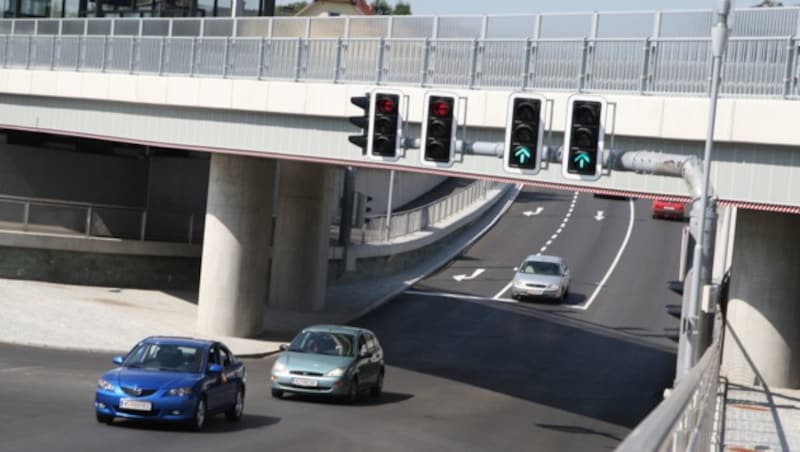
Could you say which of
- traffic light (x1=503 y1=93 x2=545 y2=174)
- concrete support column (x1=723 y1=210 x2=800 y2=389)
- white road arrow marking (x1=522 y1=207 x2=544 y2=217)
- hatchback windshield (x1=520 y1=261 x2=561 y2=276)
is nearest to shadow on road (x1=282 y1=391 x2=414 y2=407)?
concrete support column (x1=723 y1=210 x2=800 y2=389)

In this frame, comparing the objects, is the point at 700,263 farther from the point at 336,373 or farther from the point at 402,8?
the point at 402,8

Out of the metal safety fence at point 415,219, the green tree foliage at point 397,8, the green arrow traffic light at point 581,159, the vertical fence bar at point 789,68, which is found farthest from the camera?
the green tree foliage at point 397,8

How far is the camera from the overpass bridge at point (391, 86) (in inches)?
884

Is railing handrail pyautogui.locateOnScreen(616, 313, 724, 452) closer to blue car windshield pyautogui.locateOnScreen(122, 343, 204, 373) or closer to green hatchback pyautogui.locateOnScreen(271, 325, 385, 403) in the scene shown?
blue car windshield pyautogui.locateOnScreen(122, 343, 204, 373)

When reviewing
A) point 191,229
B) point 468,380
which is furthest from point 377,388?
point 191,229

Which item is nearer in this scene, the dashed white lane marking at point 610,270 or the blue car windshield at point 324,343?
the blue car windshield at point 324,343

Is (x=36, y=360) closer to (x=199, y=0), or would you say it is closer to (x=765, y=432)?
(x=765, y=432)

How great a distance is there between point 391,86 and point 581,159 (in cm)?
972

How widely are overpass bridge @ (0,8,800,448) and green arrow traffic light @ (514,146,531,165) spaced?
3756 millimetres

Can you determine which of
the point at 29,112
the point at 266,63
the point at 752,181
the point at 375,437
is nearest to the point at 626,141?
the point at 752,181

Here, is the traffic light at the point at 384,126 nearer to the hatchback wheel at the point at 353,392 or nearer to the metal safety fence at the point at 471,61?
the metal safety fence at the point at 471,61

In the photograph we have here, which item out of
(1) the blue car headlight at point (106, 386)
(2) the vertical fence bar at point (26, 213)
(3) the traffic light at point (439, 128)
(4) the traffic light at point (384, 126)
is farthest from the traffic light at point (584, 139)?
(2) the vertical fence bar at point (26, 213)

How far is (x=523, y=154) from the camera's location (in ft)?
66.7

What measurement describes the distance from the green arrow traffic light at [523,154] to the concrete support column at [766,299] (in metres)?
8.79
